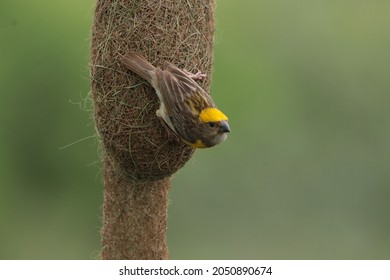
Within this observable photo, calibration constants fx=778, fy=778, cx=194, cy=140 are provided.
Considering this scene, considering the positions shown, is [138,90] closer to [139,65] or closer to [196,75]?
[139,65]

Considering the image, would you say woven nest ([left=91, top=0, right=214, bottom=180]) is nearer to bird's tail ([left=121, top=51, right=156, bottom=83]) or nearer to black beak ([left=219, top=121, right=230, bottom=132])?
bird's tail ([left=121, top=51, right=156, bottom=83])

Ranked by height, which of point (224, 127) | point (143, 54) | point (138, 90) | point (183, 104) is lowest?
point (224, 127)

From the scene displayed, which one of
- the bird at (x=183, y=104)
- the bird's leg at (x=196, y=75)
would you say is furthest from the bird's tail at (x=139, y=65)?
the bird's leg at (x=196, y=75)

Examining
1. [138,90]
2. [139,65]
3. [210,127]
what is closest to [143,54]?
[139,65]

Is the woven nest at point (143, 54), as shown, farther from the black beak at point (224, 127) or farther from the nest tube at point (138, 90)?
the black beak at point (224, 127)

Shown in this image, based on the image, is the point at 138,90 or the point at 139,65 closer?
the point at 139,65

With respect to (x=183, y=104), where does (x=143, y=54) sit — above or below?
above
